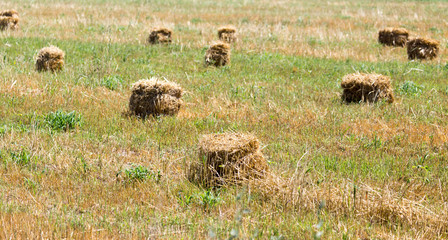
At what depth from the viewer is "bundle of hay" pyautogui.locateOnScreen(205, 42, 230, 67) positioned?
14.2 meters

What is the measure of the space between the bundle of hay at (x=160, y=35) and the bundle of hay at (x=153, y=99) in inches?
342

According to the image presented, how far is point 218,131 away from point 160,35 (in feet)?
32.9

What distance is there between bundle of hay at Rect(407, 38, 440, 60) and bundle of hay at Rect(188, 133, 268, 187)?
→ 12.0 m

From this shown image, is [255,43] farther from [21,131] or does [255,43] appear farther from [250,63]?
[21,131]

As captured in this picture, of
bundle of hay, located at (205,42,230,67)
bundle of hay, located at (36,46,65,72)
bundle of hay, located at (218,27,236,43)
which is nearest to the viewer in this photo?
bundle of hay, located at (36,46,65,72)

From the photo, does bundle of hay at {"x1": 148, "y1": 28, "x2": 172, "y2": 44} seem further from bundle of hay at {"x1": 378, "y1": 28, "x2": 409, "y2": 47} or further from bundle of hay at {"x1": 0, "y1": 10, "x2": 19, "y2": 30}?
bundle of hay at {"x1": 378, "y1": 28, "x2": 409, "y2": 47}

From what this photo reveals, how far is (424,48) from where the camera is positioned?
16.2 meters

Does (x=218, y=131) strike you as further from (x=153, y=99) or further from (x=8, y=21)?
(x=8, y=21)

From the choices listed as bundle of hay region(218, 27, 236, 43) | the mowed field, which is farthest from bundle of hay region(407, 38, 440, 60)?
bundle of hay region(218, 27, 236, 43)

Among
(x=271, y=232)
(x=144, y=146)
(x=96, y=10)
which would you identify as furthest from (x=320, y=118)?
(x=96, y=10)

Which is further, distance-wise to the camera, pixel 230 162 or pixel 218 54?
pixel 218 54

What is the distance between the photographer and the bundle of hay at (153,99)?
921 cm

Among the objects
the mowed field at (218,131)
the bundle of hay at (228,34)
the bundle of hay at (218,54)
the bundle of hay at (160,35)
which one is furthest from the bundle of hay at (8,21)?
the bundle of hay at (218,54)

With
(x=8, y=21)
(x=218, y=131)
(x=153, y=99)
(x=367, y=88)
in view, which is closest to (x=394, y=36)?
(x=367, y=88)
